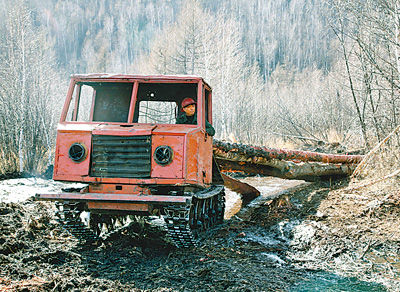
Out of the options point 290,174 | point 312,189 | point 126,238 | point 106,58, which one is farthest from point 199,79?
point 106,58

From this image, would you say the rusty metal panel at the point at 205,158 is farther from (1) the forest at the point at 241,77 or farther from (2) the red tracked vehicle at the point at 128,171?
(1) the forest at the point at 241,77

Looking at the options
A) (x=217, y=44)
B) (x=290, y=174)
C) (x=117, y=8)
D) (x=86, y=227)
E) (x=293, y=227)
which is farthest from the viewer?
(x=117, y=8)

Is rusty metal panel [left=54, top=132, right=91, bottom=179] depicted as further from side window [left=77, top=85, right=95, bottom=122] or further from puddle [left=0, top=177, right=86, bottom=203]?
side window [left=77, top=85, right=95, bottom=122]

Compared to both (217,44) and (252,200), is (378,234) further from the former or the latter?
(217,44)

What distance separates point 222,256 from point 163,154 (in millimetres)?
1637

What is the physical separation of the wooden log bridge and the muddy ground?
188cm

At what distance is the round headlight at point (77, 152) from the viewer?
5.41 m

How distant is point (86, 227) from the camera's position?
18.4ft

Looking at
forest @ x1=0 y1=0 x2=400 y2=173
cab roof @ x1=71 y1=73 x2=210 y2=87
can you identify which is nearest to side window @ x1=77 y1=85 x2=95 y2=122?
forest @ x1=0 y1=0 x2=400 y2=173

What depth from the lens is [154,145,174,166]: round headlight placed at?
533 cm

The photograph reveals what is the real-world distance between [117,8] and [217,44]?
2501 inches

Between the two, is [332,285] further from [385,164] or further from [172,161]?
[385,164]

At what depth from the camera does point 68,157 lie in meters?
5.47

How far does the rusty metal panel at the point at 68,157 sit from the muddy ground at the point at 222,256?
3.56ft
